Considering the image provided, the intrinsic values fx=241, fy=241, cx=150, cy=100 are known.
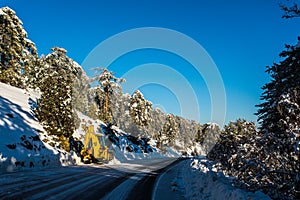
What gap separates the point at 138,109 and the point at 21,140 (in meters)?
40.9

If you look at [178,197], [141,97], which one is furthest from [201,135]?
[178,197]

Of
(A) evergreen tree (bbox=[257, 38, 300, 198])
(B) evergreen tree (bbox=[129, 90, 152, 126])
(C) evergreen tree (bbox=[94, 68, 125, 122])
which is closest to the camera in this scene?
(A) evergreen tree (bbox=[257, 38, 300, 198])

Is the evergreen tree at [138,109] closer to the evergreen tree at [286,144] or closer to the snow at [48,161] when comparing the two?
the snow at [48,161]

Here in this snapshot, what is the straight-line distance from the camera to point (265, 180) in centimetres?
608

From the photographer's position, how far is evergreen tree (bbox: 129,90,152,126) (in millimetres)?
56625

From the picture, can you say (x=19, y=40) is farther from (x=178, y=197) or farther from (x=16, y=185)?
(x=178, y=197)

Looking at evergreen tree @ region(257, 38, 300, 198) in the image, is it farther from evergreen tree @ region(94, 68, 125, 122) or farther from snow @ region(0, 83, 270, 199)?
evergreen tree @ region(94, 68, 125, 122)

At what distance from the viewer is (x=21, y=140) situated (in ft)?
53.6

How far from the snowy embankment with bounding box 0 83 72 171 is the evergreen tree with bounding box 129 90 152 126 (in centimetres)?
3364

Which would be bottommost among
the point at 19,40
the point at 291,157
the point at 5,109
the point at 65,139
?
the point at 291,157

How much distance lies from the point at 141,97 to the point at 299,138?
53299 mm

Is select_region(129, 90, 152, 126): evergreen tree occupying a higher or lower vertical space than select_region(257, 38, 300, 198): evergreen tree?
higher

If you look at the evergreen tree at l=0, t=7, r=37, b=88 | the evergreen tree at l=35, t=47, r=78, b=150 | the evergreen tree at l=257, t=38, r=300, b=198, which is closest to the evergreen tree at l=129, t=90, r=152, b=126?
the evergreen tree at l=0, t=7, r=37, b=88

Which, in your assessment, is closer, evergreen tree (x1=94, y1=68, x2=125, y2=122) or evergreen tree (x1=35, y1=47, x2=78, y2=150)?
evergreen tree (x1=35, y1=47, x2=78, y2=150)
